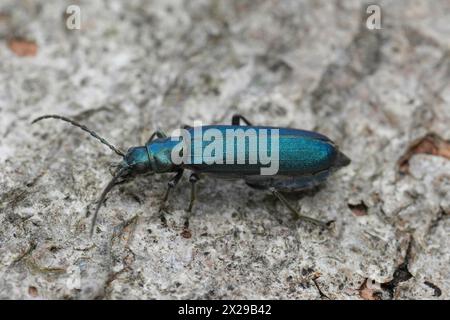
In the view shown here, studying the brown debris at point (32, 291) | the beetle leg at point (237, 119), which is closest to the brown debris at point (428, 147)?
the beetle leg at point (237, 119)

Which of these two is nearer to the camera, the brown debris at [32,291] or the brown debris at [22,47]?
the brown debris at [32,291]

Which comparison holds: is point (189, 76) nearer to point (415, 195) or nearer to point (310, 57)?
point (310, 57)

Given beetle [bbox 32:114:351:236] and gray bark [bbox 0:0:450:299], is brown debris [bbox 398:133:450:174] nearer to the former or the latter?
gray bark [bbox 0:0:450:299]

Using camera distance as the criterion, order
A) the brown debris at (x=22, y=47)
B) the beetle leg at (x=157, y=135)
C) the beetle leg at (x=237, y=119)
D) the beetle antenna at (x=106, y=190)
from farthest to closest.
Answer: the brown debris at (x=22, y=47), the beetle leg at (x=237, y=119), the beetle leg at (x=157, y=135), the beetle antenna at (x=106, y=190)

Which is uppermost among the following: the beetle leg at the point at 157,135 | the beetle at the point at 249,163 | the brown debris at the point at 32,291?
the beetle leg at the point at 157,135

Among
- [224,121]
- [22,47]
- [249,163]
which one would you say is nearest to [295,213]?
[249,163]

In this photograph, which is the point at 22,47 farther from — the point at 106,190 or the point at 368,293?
the point at 368,293

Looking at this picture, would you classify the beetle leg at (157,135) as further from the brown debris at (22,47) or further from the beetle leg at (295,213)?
the brown debris at (22,47)
